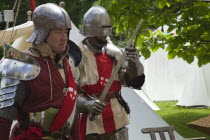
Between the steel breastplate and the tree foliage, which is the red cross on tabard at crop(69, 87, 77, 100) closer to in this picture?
the steel breastplate

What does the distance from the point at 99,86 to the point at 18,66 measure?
1.57 m

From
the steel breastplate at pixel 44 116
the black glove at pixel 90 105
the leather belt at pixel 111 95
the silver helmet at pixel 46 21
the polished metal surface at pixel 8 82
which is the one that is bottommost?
the leather belt at pixel 111 95

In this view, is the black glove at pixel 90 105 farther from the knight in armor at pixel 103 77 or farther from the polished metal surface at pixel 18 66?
the polished metal surface at pixel 18 66

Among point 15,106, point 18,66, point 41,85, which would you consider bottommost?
point 15,106

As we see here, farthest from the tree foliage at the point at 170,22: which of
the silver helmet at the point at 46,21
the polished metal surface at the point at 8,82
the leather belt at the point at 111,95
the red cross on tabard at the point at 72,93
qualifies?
the polished metal surface at the point at 8,82

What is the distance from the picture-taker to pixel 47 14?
3.58 meters

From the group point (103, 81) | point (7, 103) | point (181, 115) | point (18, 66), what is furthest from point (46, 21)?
point (181, 115)

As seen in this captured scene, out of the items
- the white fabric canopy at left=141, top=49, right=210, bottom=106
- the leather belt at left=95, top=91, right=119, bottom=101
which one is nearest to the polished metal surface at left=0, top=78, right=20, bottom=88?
the leather belt at left=95, top=91, right=119, bottom=101

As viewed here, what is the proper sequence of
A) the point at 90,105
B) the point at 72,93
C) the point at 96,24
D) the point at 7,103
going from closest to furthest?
the point at 7,103 → the point at 72,93 → the point at 90,105 → the point at 96,24

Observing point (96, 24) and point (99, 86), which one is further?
point (96, 24)

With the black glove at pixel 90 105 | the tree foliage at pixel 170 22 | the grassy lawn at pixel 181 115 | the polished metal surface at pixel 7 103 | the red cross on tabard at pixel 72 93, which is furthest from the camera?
the grassy lawn at pixel 181 115

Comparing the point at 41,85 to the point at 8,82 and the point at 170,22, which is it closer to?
the point at 8,82

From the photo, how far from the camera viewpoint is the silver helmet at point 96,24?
4.92m

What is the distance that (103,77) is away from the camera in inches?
191
